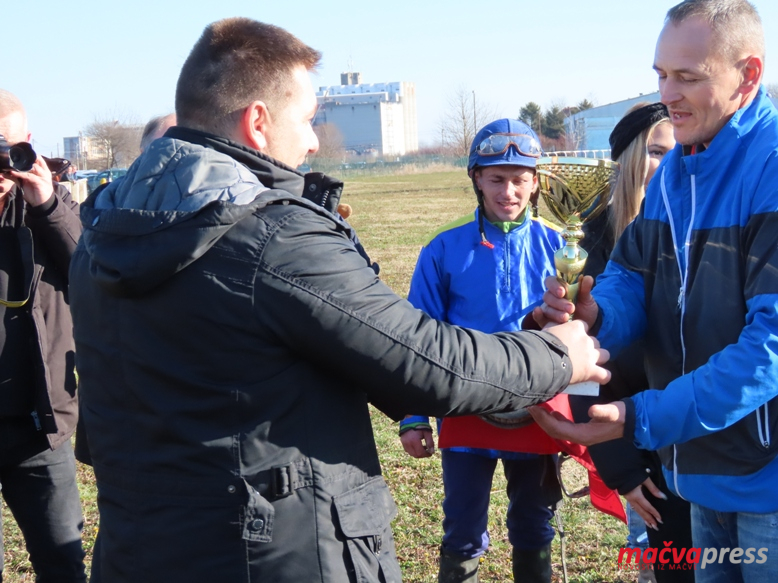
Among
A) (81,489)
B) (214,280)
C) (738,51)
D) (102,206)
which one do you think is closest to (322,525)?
(214,280)

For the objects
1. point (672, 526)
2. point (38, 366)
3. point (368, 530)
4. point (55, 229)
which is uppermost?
point (55, 229)

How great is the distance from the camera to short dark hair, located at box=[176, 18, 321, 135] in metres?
2.09

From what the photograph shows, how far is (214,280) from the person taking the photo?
1789 millimetres

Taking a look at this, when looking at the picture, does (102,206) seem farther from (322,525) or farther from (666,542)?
(666,542)

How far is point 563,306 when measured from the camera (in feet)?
8.13

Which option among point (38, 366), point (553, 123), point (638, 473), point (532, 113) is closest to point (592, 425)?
point (638, 473)

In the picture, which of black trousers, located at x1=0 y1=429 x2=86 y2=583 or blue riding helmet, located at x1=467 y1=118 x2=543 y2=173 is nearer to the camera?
black trousers, located at x1=0 y1=429 x2=86 y2=583

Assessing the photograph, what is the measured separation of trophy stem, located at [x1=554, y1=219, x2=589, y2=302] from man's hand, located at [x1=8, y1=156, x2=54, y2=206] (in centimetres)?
236

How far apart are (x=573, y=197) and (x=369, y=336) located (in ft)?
3.19

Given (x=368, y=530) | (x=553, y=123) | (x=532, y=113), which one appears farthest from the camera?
(x=532, y=113)

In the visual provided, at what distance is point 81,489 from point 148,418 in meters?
4.25

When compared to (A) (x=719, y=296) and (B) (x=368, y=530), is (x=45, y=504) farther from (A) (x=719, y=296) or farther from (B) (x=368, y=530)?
(A) (x=719, y=296)

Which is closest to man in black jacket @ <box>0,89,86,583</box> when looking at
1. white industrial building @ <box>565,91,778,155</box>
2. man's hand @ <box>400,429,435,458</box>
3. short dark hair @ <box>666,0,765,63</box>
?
man's hand @ <box>400,429,435,458</box>

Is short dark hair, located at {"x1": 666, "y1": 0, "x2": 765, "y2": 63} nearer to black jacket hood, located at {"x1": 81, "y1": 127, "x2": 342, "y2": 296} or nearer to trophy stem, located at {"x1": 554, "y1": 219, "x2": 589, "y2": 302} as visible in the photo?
trophy stem, located at {"x1": 554, "y1": 219, "x2": 589, "y2": 302}
